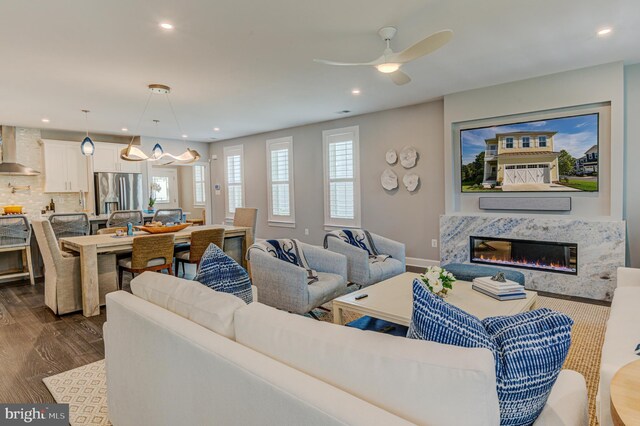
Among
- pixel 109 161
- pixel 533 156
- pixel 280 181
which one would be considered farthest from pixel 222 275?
pixel 109 161

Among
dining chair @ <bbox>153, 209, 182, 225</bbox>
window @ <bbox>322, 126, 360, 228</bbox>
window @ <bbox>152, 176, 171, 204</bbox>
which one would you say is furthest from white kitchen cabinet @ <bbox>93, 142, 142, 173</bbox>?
window @ <bbox>322, 126, 360, 228</bbox>

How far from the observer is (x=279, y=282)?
3.12 m

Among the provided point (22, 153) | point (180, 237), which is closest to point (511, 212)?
point (180, 237)

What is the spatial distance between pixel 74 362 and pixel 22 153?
617 centimetres

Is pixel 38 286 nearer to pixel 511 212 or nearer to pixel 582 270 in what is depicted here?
pixel 511 212

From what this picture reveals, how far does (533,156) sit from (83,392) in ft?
16.8

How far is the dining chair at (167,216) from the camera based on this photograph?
5746 millimetres

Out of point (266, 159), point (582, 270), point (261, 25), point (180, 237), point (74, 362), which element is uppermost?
point (261, 25)

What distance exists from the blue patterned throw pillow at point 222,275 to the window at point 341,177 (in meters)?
4.53

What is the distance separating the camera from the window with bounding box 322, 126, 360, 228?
256 inches

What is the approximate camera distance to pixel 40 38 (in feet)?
10.0

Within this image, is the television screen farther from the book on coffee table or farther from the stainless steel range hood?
the stainless steel range hood

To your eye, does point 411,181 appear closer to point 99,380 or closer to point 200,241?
point 200,241

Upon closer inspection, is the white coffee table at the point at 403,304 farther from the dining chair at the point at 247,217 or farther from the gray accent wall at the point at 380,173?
the dining chair at the point at 247,217
